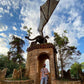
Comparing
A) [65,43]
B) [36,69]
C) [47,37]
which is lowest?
[36,69]

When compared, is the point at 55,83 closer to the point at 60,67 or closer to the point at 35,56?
the point at 60,67

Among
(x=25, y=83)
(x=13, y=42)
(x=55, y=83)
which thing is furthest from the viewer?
(x=13, y=42)

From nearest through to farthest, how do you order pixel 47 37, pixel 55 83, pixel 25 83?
pixel 25 83
pixel 55 83
pixel 47 37

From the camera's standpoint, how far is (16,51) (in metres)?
10.9

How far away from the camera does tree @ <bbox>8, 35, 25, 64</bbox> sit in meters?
10.4

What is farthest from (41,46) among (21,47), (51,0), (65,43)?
(51,0)

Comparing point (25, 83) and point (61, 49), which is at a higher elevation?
point (61, 49)

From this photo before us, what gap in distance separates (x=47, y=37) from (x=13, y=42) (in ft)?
21.2

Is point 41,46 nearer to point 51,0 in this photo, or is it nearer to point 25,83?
point 25,83

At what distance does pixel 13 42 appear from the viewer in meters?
11.2

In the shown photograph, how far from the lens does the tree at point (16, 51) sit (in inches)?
409

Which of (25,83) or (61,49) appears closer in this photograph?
(25,83)

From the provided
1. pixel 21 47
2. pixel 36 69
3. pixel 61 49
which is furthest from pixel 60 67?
pixel 21 47

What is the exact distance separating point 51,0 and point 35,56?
7.56m
